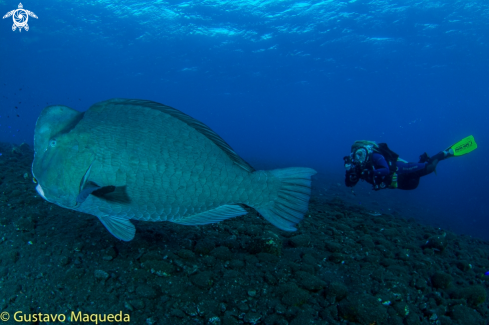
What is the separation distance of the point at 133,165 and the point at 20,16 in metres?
40.3

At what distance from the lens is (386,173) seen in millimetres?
5875

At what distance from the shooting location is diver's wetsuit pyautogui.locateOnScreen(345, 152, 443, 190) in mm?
6059

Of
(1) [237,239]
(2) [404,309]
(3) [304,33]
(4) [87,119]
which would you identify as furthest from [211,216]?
(3) [304,33]

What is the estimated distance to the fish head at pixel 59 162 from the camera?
140 cm

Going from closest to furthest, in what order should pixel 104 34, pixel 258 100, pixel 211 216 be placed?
1. pixel 211 216
2. pixel 104 34
3. pixel 258 100

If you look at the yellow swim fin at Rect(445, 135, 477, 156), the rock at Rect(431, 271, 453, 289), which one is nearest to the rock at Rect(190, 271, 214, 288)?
the rock at Rect(431, 271, 453, 289)

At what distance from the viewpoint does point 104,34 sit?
29359mm

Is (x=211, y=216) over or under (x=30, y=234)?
over

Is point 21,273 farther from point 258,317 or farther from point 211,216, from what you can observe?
point 258,317

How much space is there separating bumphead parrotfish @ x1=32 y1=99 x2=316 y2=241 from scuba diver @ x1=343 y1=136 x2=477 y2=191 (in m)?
5.60

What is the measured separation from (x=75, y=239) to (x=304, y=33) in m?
29.8

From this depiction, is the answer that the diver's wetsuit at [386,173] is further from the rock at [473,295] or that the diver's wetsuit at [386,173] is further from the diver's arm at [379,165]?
the rock at [473,295]

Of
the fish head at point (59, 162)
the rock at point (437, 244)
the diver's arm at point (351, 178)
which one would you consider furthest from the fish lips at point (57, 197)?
the diver's arm at point (351, 178)

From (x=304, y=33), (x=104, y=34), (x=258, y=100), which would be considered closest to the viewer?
(x=304, y=33)
